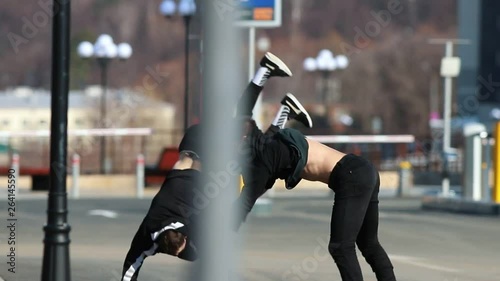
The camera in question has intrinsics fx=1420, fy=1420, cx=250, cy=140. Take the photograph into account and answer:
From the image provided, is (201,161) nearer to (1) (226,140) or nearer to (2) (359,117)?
(1) (226,140)

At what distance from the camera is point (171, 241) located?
26.4ft

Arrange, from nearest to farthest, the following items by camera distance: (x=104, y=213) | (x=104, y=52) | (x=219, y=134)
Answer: (x=219, y=134)
(x=104, y=213)
(x=104, y=52)

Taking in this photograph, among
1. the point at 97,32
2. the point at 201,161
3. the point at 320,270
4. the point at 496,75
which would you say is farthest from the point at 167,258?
the point at 97,32

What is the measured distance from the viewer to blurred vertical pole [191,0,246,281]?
5.13 m

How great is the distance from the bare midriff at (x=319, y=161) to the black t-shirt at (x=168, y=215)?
26.9 inches

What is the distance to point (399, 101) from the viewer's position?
97500 mm

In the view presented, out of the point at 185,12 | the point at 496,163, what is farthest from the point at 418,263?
the point at 185,12

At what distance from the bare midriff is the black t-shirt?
2.24 feet

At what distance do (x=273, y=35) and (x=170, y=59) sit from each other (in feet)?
28.2

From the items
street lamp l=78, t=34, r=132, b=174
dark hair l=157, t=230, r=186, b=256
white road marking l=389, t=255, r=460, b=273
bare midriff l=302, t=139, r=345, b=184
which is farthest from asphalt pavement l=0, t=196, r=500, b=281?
street lamp l=78, t=34, r=132, b=174

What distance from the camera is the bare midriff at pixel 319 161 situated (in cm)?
771

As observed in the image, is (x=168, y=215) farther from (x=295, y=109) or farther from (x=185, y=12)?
(x=185, y=12)

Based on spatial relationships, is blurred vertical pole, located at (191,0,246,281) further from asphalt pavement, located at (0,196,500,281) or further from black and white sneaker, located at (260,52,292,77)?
→ black and white sneaker, located at (260,52,292,77)

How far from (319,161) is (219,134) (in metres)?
2.62
